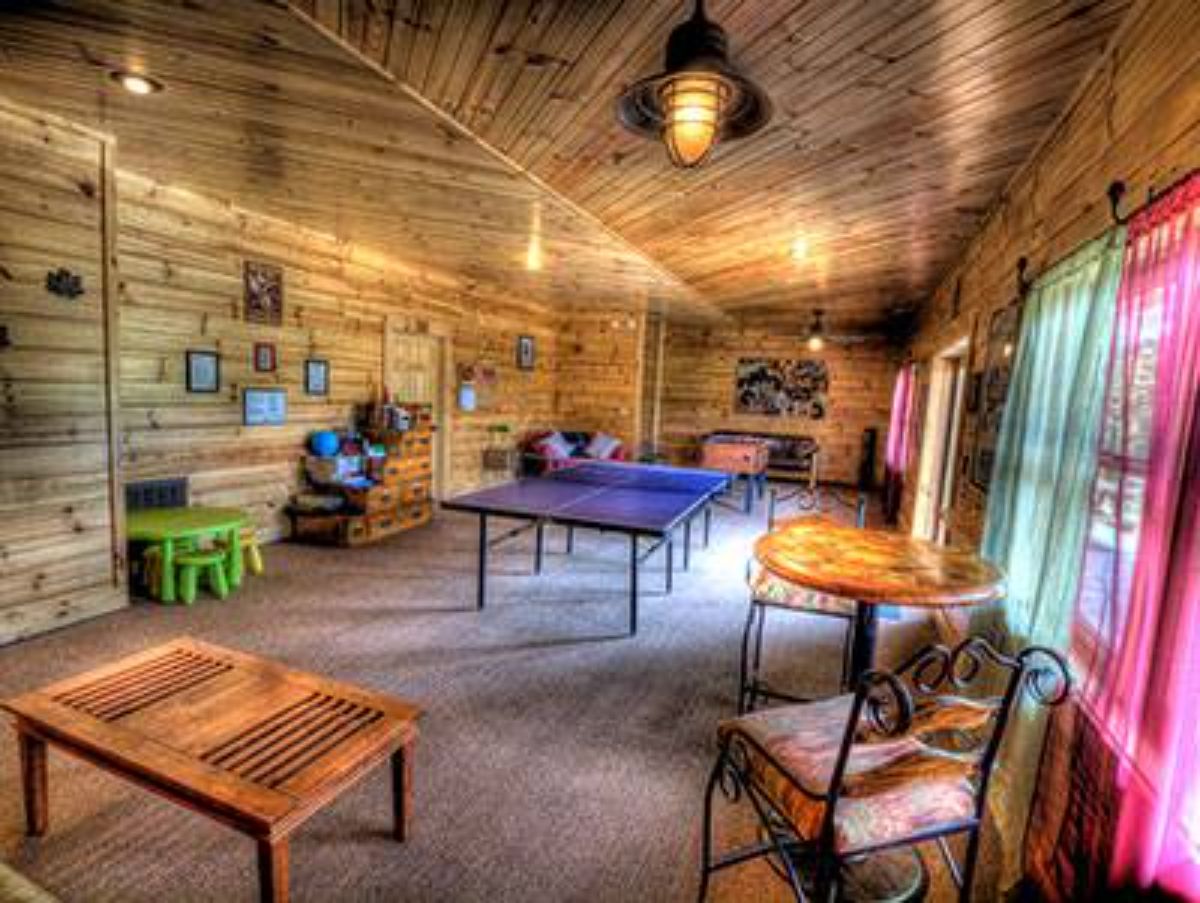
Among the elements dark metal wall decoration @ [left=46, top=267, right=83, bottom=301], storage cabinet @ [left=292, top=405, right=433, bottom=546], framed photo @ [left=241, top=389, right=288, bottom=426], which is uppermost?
dark metal wall decoration @ [left=46, top=267, right=83, bottom=301]

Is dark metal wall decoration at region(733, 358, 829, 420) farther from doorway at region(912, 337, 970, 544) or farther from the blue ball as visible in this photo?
the blue ball

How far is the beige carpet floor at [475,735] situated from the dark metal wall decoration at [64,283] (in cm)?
187

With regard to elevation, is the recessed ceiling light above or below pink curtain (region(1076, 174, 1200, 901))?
above

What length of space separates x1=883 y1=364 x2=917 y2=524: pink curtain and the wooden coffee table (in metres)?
6.60

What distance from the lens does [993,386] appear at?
3160 mm

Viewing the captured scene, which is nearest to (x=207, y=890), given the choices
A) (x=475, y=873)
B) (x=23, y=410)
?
(x=475, y=873)

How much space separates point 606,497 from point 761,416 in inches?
289

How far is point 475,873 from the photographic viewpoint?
183 centimetres

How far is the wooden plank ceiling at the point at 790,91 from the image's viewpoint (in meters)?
1.88

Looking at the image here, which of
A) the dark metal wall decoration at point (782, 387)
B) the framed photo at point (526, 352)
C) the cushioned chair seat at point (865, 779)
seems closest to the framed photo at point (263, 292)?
the framed photo at point (526, 352)

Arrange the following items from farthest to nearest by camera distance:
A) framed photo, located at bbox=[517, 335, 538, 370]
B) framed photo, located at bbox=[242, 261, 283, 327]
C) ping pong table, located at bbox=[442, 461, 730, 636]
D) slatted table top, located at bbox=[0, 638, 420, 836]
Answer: framed photo, located at bbox=[517, 335, 538, 370]
framed photo, located at bbox=[242, 261, 283, 327]
ping pong table, located at bbox=[442, 461, 730, 636]
slatted table top, located at bbox=[0, 638, 420, 836]

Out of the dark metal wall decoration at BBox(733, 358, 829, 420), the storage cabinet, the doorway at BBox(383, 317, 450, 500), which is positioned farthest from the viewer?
the dark metal wall decoration at BBox(733, 358, 829, 420)

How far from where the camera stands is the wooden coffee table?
1446 millimetres

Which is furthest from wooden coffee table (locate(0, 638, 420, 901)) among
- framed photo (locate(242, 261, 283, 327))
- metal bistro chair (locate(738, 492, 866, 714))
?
framed photo (locate(242, 261, 283, 327))
